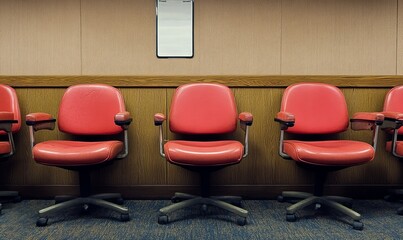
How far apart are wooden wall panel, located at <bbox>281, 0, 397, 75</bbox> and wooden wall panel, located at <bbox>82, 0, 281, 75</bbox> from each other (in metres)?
0.14

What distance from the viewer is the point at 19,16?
11.0 feet

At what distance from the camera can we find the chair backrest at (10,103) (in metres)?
2.80

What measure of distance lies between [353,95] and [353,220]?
1.13m

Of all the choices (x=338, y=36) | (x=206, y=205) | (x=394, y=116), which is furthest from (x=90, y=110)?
(x=338, y=36)

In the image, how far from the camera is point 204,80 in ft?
9.87

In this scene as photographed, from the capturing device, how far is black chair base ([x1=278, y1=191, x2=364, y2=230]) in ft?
7.70

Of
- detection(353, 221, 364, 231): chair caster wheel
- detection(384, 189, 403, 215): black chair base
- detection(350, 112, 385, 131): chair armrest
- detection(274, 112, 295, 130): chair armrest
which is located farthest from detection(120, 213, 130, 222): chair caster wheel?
detection(384, 189, 403, 215): black chair base

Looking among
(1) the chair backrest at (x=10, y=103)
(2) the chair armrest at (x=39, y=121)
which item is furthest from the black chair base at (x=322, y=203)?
(1) the chair backrest at (x=10, y=103)

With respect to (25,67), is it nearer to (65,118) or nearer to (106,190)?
(65,118)

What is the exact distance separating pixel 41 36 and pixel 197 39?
141cm

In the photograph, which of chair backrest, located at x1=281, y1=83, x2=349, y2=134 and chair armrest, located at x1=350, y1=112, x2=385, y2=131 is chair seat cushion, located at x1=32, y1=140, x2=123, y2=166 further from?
chair armrest, located at x1=350, y1=112, x2=385, y2=131

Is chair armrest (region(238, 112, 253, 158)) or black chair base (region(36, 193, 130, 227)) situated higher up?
chair armrest (region(238, 112, 253, 158))

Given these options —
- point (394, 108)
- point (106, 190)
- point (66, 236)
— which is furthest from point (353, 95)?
point (66, 236)

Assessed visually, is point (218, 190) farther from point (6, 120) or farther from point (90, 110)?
point (6, 120)
